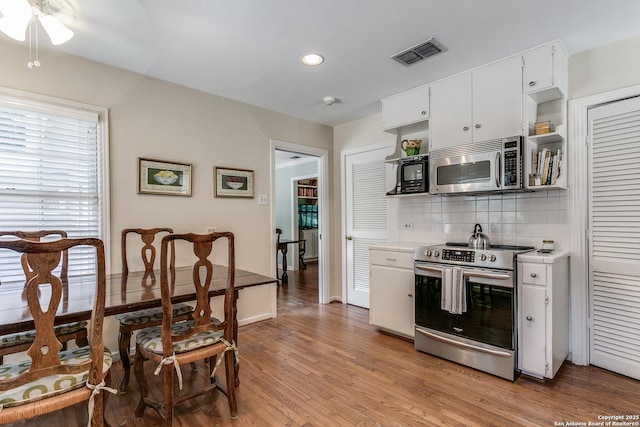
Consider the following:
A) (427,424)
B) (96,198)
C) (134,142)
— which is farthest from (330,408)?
(134,142)

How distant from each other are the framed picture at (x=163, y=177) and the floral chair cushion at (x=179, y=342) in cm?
142

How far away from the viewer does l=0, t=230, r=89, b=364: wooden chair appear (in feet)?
6.07

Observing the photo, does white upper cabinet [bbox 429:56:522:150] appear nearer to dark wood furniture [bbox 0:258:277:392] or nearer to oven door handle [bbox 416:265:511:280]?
oven door handle [bbox 416:265:511:280]

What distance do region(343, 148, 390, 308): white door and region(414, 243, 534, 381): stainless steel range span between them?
129 cm

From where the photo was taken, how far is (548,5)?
2004 millimetres

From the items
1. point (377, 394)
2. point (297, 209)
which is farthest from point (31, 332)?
point (297, 209)

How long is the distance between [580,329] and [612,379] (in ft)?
1.20

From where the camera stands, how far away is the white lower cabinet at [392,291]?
3027 millimetres

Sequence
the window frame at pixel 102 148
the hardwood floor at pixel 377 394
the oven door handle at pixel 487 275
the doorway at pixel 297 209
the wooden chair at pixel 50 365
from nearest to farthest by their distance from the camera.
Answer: the wooden chair at pixel 50 365, the hardwood floor at pixel 377 394, the oven door handle at pixel 487 275, the window frame at pixel 102 148, the doorway at pixel 297 209

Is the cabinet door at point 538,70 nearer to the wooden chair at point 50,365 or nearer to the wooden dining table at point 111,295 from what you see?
the wooden dining table at point 111,295

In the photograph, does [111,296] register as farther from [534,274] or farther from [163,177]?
[534,274]

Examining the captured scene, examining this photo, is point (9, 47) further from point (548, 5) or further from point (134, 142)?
point (548, 5)

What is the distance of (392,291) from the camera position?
3.16 metres

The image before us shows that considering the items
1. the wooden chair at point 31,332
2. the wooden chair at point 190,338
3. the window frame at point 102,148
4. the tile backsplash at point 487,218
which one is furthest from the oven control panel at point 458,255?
the window frame at point 102,148
